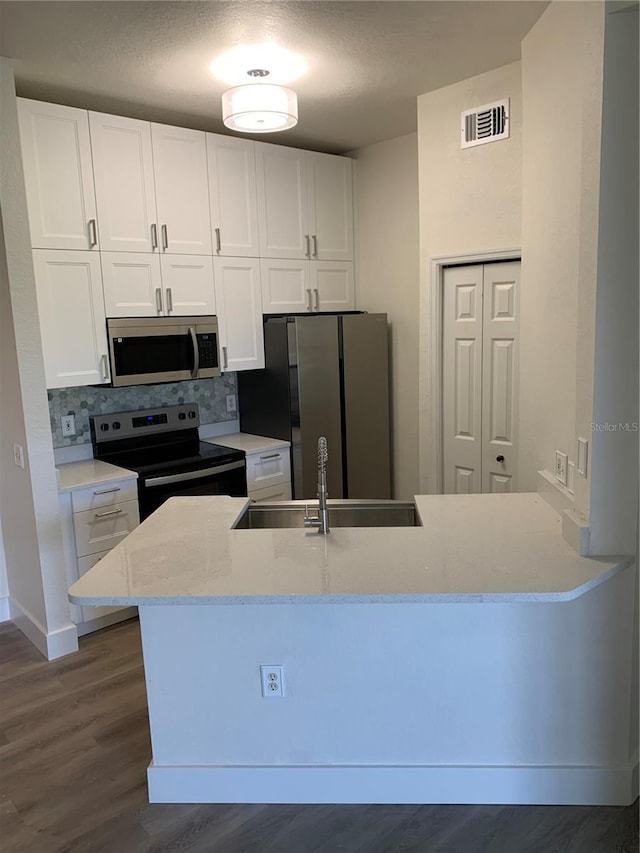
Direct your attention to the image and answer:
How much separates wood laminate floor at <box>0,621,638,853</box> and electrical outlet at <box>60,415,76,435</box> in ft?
5.50

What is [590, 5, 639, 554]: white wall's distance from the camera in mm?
1896

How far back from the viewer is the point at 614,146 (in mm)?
1932

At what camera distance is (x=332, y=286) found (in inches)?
179

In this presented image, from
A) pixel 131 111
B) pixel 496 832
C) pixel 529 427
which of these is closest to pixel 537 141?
pixel 529 427

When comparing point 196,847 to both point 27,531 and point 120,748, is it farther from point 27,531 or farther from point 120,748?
point 27,531

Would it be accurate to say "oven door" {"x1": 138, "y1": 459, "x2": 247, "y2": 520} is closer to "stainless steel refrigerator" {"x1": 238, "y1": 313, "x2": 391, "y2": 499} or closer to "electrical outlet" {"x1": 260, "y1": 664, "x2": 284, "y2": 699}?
"stainless steel refrigerator" {"x1": 238, "y1": 313, "x2": 391, "y2": 499}

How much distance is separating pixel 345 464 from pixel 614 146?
106 inches

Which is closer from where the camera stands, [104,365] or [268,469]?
[104,365]

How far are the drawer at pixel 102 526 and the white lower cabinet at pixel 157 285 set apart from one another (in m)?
1.05

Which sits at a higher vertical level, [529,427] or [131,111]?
[131,111]

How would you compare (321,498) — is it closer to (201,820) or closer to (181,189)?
(201,820)

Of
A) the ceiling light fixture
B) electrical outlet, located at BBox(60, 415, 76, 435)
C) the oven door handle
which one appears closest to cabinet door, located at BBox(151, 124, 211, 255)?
the ceiling light fixture

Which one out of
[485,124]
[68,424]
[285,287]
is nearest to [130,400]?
[68,424]

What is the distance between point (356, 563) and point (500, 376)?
69.7 inches
